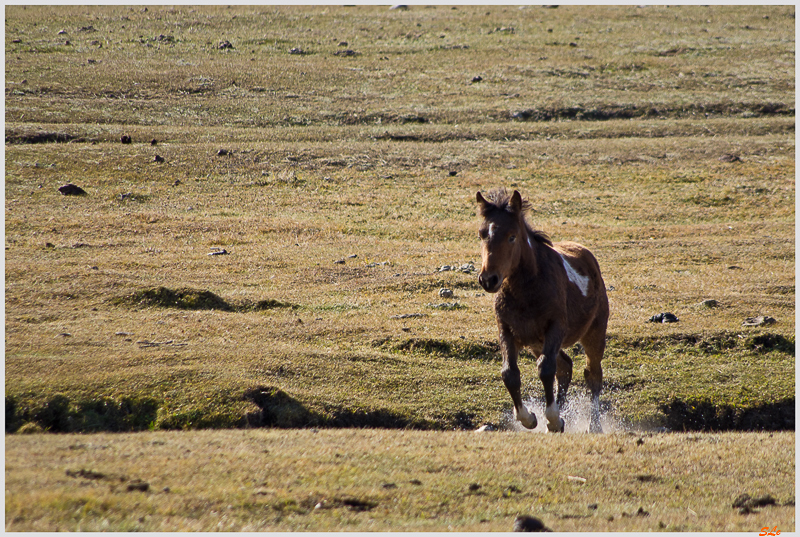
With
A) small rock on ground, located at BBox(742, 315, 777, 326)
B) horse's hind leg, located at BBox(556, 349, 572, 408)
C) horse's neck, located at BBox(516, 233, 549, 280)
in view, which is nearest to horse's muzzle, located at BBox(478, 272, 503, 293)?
horse's neck, located at BBox(516, 233, 549, 280)

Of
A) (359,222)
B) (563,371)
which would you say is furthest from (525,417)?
(359,222)

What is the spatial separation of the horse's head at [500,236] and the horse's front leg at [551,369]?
1265 mm

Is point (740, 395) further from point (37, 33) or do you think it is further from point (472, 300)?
point (37, 33)

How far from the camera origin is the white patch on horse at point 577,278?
13.5 meters

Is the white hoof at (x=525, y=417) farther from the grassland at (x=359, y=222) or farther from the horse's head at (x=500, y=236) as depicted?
the horse's head at (x=500, y=236)

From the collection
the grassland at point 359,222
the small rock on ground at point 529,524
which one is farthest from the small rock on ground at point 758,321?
the small rock on ground at point 529,524

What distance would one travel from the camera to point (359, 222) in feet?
112

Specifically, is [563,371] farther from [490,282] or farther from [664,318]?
[664,318]

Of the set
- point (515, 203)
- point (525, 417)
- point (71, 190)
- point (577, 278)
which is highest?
point (515, 203)

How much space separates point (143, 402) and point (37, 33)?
3137 inches

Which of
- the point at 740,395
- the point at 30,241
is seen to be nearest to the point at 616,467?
the point at 740,395

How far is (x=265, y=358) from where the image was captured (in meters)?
15.8

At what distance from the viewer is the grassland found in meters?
14.1

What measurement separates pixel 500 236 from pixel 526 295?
1.31 m
